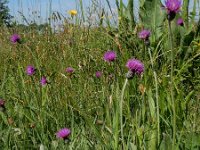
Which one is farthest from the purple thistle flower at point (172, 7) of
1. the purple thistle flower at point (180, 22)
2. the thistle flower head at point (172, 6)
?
the purple thistle flower at point (180, 22)

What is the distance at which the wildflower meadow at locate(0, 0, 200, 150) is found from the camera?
1306mm

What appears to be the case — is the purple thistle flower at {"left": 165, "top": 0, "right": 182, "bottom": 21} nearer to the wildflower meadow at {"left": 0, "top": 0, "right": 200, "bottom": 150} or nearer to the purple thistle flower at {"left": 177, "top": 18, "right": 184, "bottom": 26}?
the wildflower meadow at {"left": 0, "top": 0, "right": 200, "bottom": 150}

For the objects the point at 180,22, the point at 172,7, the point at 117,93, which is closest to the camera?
the point at 172,7

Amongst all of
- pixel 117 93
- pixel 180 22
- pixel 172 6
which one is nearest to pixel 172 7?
pixel 172 6

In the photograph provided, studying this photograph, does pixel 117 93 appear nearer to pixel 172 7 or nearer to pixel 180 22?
pixel 172 7

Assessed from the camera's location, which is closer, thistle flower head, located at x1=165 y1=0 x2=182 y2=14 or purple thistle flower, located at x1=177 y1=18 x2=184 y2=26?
thistle flower head, located at x1=165 y1=0 x2=182 y2=14

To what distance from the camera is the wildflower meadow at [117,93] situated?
131cm

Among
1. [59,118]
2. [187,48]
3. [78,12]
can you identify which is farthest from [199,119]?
[78,12]

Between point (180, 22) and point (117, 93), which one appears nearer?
point (117, 93)

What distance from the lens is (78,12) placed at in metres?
2.70

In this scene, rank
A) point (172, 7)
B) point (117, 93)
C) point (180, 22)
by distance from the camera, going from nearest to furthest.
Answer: point (172, 7), point (117, 93), point (180, 22)

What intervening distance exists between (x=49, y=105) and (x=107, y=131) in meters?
0.45

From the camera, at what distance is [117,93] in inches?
49.9

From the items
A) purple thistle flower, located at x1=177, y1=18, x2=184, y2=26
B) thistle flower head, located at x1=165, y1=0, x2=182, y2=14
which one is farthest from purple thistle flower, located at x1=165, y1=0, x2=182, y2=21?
purple thistle flower, located at x1=177, y1=18, x2=184, y2=26
